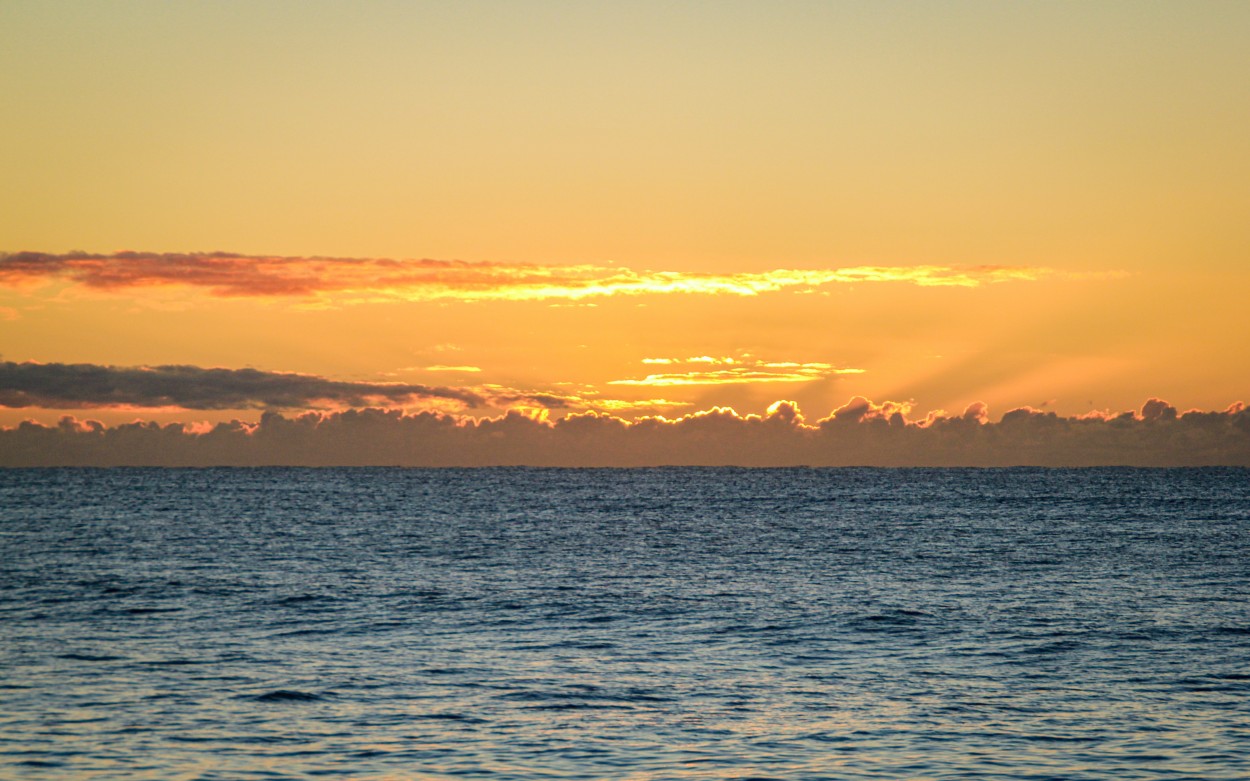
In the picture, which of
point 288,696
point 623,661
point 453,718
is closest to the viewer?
point 453,718

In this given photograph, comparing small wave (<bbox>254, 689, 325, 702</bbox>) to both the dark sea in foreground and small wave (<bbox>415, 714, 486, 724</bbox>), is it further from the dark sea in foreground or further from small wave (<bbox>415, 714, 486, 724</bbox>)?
small wave (<bbox>415, 714, 486, 724</bbox>)

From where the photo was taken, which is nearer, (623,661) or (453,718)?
(453,718)

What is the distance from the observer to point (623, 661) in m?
36.3

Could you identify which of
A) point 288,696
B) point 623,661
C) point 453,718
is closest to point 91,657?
point 288,696

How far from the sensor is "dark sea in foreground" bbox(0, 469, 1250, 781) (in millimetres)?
24766

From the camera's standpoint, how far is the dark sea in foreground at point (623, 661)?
24.8 m

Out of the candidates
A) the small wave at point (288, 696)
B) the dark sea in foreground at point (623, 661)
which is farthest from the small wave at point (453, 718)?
the small wave at point (288, 696)

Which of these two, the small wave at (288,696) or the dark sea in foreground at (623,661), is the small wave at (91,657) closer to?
the dark sea in foreground at (623,661)

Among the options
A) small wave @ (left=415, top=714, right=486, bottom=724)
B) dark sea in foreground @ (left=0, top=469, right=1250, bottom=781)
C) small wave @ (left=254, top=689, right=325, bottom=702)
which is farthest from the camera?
small wave @ (left=254, top=689, right=325, bottom=702)

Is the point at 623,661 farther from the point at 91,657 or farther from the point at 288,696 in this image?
the point at 91,657

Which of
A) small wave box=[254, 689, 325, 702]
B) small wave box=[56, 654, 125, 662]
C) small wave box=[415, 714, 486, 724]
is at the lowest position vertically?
small wave box=[56, 654, 125, 662]

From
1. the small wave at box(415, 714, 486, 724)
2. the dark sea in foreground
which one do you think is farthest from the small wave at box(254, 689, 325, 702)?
the small wave at box(415, 714, 486, 724)

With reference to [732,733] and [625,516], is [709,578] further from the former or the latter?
[625,516]

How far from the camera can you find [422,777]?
75.8 feet
